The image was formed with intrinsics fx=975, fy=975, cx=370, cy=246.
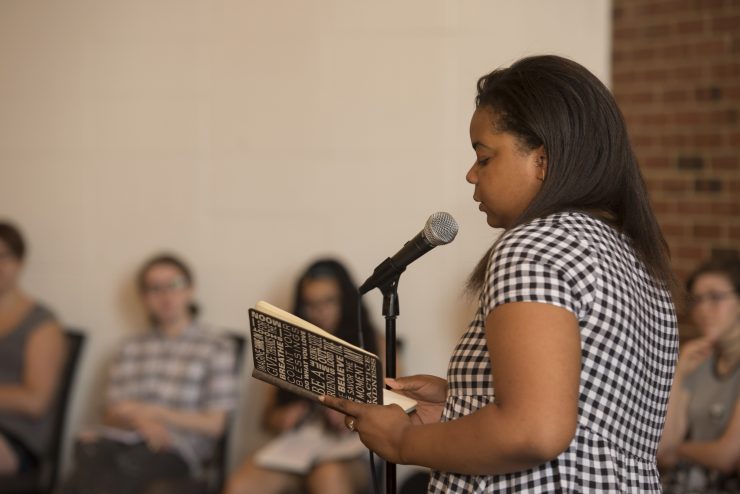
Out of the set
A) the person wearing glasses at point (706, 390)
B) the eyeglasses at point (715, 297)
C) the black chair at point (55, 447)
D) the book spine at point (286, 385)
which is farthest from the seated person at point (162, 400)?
the book spine at point (286, 385)

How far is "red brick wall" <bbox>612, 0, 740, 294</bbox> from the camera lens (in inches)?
126

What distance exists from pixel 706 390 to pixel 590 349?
1.94 meters

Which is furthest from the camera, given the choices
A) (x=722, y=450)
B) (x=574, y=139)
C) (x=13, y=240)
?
(x=13, y=240)

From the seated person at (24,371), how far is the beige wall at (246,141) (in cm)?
26

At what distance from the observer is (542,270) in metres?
1.13

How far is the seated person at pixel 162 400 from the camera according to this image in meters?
3.28

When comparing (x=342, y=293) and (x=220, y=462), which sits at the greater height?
(x=342, y=293)

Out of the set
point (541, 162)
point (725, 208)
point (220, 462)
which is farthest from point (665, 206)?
point (541, 162)

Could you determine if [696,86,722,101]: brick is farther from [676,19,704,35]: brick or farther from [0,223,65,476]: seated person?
[0,223,65,476]: seated person

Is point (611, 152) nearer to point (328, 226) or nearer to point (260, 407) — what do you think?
point (328, 226)

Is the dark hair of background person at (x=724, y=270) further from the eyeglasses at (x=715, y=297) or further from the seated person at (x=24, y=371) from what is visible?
the seated person at (x=24, y=371)

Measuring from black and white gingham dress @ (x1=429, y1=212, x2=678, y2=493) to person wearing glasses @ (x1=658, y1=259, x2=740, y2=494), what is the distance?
1.66 metres

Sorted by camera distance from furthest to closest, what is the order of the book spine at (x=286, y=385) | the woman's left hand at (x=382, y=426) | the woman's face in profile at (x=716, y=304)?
the woman's face in profile at (x=716, y=304) < the book spine at (x=286, y=385) < the woman's left hand at (x=382, y=426)

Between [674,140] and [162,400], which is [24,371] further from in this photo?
[674,140]
